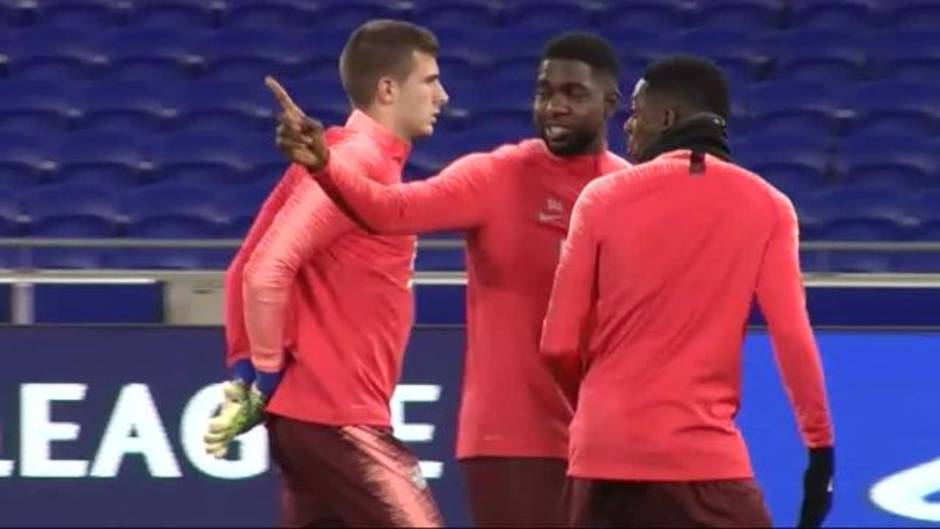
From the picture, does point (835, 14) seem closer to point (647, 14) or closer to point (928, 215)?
point (647, 14)

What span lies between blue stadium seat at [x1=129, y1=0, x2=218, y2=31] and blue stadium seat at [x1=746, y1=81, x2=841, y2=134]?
3.18 m

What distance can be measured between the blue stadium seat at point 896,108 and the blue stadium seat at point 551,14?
5.53ft

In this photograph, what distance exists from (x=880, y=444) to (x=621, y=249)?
3.57 metres

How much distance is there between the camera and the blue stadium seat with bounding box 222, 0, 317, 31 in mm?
13102

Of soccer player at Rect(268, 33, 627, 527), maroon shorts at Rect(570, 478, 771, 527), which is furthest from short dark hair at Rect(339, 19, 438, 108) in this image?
maroon shorts at Rect(570, 478, 771, 527)

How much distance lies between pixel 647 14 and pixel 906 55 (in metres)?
1.47

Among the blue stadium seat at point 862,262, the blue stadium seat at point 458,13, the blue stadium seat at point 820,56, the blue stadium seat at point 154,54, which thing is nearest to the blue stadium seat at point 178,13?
the blue stadium seat at point 154,54

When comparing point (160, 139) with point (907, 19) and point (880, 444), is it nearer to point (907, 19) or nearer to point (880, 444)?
point (907, 19)

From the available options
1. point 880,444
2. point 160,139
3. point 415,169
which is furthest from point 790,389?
point 160,139

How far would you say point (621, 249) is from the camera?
4387mm

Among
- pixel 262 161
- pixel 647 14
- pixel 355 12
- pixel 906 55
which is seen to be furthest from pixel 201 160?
pixel 906 55

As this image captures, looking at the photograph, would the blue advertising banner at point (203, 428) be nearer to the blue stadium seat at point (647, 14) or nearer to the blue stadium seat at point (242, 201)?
the blue stadium seat at point (242, 201)

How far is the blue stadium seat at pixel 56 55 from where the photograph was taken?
12.6 m

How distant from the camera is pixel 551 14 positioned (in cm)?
1302
